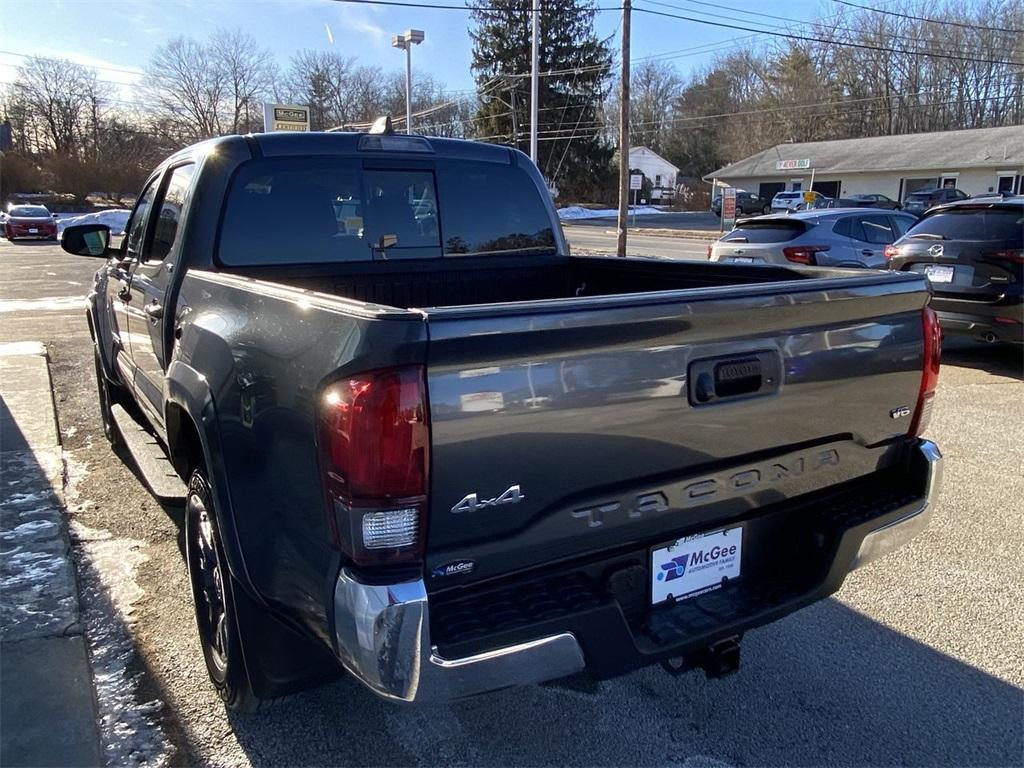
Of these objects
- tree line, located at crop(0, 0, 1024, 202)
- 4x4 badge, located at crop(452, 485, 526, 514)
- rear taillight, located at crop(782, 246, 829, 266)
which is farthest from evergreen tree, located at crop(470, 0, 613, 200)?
4x4 badge, located at crop(452, 485, 526, 514)

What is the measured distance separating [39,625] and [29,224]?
118 ft

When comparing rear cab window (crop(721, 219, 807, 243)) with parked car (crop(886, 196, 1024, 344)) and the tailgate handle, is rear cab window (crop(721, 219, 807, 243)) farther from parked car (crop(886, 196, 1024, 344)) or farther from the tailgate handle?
the tailgate handle

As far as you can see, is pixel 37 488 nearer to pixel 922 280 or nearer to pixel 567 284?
pixel 567 284

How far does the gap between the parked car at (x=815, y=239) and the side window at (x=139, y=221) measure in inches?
316

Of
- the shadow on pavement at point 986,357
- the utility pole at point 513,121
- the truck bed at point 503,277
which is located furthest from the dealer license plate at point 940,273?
the utility pole at point 513,121

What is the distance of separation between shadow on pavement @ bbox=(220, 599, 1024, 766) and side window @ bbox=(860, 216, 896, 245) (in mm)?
9120

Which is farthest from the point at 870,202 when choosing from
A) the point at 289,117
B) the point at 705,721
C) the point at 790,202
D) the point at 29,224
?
the point at 705,721

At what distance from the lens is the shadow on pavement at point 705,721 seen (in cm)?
260

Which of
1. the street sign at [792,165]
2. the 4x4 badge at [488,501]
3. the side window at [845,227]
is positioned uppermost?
the street sign at [792,165]

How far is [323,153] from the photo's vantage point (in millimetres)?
3537

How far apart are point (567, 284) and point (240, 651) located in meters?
2.52

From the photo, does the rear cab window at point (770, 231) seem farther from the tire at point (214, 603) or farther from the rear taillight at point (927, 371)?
the tire at point (214, 603)

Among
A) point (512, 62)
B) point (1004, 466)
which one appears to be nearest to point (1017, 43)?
point (512, 62)

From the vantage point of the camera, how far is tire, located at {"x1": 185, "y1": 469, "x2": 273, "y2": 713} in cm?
261
